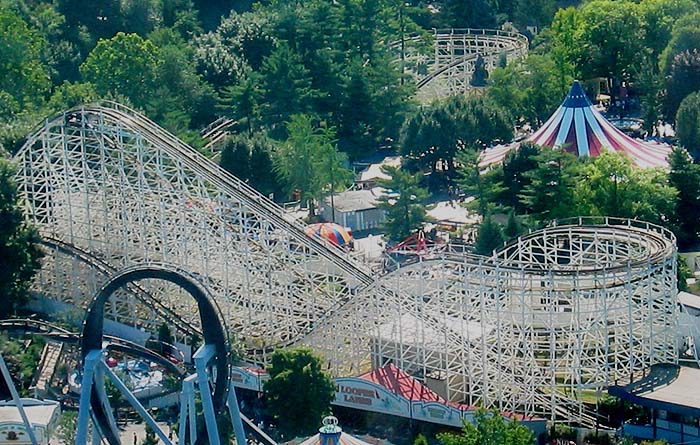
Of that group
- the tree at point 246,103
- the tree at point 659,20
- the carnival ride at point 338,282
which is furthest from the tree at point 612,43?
the carnival ride at point 338,282

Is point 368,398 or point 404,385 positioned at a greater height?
point 404,385

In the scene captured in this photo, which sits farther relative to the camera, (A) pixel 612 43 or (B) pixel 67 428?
(A) pixel 612 43

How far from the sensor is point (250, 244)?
5725 cm

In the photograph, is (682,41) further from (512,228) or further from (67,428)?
(67,428)

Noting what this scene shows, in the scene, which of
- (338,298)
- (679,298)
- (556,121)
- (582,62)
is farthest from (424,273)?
(582,62)

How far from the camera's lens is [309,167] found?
72125 mm

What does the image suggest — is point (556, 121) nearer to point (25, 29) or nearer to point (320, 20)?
point (320, 20)

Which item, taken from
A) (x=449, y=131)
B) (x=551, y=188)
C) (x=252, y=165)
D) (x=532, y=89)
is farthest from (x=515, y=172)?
(x=532, y=89)

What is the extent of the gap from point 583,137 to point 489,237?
9.68 metres

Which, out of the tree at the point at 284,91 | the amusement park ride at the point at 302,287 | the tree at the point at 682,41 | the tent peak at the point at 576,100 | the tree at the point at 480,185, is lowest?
the amusement park ride at the point at 302,287

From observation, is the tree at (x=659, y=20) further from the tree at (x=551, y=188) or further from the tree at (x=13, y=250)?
the tree at (x=13, y=250)

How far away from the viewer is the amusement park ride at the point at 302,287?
162 feet

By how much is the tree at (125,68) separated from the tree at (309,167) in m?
11.8

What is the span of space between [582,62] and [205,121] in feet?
62.1
